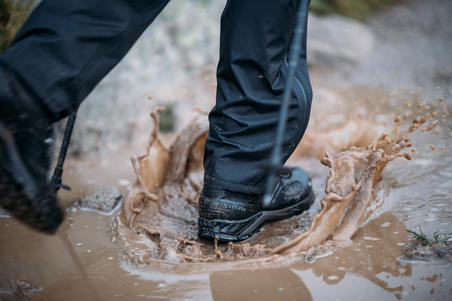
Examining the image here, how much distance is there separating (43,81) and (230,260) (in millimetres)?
999

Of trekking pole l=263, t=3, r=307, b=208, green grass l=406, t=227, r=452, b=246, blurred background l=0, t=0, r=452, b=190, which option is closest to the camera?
trekking pole l=263, t=3, r=307, b=208

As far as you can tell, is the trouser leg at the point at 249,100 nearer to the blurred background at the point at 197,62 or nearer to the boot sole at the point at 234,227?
the boot sole at the point at 234,227

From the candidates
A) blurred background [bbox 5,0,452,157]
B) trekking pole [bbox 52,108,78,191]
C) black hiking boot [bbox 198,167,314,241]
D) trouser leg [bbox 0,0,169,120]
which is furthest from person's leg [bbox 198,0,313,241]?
blurred background [bbox 5,0,452,157]

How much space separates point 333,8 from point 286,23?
5180 millimetres

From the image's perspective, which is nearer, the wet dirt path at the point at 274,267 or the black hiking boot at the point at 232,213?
the wet dirt path at the point at 274,267

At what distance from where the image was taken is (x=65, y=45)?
1313mm

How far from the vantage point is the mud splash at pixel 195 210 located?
1.56 metres

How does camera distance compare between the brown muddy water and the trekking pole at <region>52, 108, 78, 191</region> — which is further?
the trekking pole at <region>52, 108, 78, 191</region>

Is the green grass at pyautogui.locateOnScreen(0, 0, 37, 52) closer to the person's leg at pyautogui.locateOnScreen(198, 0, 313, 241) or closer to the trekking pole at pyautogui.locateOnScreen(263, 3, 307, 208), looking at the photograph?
Result: the person's leg at pyautogui.locateOnScreen(198, 0, 313, 241)

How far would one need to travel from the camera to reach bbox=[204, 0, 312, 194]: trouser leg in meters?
1.57

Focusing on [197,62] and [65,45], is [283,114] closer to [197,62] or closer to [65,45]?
[65,45]

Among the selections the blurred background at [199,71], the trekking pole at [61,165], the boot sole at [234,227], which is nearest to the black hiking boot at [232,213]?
the boot sole at [234,227]

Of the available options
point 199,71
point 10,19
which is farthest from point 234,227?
point 199,71

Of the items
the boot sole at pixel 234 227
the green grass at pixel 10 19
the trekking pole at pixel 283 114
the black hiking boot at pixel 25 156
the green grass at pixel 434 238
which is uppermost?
the trekking pole at pixel 283 114
